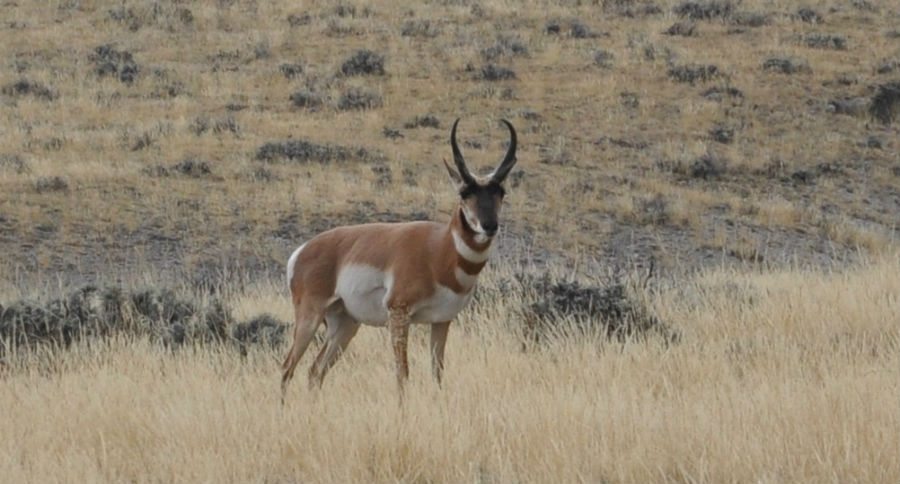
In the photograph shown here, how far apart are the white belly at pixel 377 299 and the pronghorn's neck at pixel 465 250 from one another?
0.11 meters

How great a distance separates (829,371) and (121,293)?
232 inches

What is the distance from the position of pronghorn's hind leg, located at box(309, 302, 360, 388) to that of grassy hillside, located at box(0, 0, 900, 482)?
0.16 meters

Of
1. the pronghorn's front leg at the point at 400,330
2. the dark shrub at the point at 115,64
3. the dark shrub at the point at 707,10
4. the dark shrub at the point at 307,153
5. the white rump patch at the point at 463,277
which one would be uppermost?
the white rump patch at the point at 463,277

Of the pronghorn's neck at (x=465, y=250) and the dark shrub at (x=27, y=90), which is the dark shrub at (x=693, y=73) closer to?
the dark shrub at (x=27, y=90)

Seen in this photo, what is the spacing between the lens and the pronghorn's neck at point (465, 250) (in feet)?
25.3

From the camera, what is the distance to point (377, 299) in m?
8.16

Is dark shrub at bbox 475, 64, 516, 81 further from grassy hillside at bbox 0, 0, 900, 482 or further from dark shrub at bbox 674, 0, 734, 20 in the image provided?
dark shrub at bbox 674, 0, 734, 20

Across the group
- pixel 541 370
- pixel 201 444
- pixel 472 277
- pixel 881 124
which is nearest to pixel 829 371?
pixel 541 370

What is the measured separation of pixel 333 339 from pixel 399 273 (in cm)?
92

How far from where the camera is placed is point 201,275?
55.5ft

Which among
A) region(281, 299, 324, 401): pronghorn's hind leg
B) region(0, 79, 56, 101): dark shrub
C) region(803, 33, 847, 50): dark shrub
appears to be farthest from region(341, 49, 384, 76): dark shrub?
region(281, 299, 324, 401): pronghorn's hind leg

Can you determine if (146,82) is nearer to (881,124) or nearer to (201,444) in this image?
(881,124)

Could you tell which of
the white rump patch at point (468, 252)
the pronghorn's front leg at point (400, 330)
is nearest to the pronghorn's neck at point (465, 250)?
the white rump patch at point (468, 252)

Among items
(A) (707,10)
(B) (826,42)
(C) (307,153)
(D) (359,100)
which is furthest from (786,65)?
(C) (307,153)
